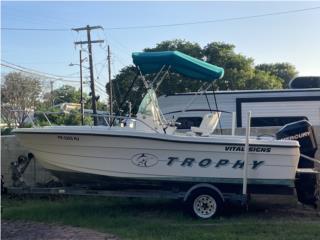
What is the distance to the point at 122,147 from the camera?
8180 millimetres

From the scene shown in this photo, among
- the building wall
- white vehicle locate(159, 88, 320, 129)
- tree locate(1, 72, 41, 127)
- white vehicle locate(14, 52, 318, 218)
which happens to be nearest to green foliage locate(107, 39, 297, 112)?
tree locate(1, 72, 41, 127)

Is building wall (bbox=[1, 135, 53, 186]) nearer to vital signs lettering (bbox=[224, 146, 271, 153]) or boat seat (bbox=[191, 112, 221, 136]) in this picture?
boat seat (bbox=[191, 112, 221, 136])

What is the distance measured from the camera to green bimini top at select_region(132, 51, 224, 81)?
858cm

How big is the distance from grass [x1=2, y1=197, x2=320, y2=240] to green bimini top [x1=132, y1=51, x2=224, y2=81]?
2522 mm

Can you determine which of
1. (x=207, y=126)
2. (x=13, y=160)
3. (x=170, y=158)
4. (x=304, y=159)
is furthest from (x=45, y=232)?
(x=304, y=159)

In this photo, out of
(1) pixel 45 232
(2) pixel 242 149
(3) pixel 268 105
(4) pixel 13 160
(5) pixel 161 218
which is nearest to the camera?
(1) pixel 45 232

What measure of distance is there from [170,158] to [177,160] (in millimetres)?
125

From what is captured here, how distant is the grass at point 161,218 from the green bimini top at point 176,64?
252 cm

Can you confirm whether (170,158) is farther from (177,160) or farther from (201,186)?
(201,186)

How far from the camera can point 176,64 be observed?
8719 mm

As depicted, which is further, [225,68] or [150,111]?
[225,68]

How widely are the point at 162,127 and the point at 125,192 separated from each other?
1309 millimetres

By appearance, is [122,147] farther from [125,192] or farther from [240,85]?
[240,85]

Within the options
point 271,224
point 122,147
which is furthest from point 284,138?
point 122,147
